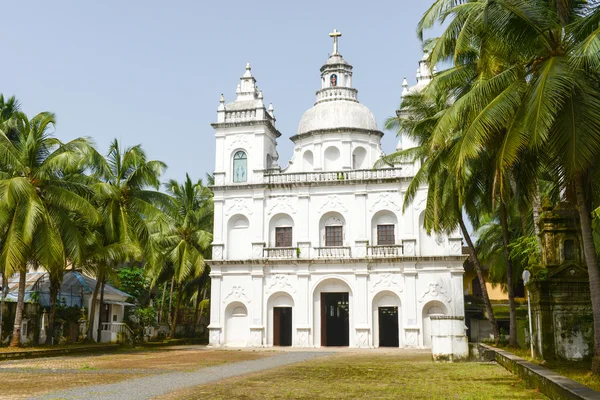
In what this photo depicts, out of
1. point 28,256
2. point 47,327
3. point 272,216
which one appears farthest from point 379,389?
point 272,216

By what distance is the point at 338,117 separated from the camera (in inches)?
1436

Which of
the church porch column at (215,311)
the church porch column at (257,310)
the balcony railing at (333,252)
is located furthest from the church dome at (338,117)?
the church porch column at (215,311)

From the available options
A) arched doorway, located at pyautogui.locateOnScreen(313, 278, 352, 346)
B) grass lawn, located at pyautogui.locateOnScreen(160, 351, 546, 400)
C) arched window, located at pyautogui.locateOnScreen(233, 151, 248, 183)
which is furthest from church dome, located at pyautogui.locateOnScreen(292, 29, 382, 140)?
grass lawn, located at pyautogui.locateOnScreen(160, 351, 546, 400)

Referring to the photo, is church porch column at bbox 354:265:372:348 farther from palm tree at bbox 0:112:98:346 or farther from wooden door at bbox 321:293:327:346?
palm tree at bbox 0:112:98:346

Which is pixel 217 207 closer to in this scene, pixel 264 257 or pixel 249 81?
pixel 264 257

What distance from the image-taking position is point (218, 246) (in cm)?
3450

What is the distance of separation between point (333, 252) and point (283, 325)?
5173mm

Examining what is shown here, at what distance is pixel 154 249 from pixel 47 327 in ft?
18.6

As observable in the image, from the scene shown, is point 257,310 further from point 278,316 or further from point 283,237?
point 283,237

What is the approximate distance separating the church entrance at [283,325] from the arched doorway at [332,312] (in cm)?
203

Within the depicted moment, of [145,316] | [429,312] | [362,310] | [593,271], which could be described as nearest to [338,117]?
[362,310]

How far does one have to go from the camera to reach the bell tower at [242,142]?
35.3 metres

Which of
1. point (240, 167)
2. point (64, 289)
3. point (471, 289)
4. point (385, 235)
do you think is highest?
point (240, 167)

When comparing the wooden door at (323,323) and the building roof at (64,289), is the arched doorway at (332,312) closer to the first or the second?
the wooden door at (323,323)
